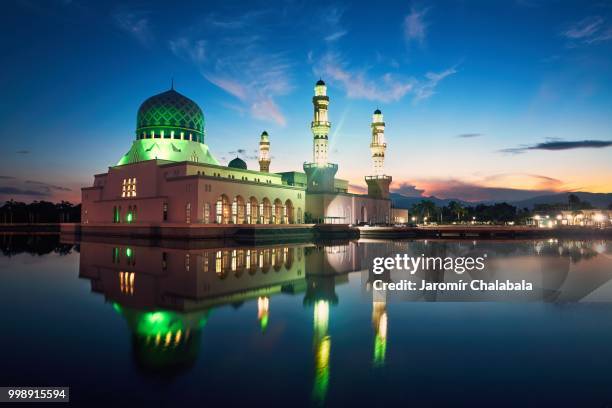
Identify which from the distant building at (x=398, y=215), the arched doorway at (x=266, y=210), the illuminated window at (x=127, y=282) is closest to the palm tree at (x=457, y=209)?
the distant building at (x=398, y=215)

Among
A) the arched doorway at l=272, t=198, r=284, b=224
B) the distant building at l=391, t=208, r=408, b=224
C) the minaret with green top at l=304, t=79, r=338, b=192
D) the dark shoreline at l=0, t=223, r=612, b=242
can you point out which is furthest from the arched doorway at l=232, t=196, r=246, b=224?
the distant building at l=391, t=208, r=408, b=224

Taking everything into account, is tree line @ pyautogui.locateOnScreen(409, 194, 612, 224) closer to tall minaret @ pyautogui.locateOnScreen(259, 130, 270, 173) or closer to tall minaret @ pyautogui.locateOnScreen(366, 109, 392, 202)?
tall minaret @ pyautogui.locateOnScreen(366, 109, 392, 202)

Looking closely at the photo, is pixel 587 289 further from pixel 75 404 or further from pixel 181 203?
pixel 181 203

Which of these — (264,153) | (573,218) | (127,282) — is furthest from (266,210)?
(573,218)

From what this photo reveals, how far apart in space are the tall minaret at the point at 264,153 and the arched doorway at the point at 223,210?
1768 centimetres

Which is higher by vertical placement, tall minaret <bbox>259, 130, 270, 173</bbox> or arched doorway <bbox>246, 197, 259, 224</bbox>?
tall minaret <bbox>259, 130, 270, 173</bbox>

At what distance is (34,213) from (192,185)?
53.7m

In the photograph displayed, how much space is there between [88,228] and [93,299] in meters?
33.4

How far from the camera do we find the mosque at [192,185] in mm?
A: 33688

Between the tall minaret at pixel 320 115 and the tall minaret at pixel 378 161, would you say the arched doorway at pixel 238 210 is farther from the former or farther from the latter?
the tall minaret at pixel 378 161

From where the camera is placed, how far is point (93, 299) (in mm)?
8375

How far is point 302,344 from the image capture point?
5.43 meters

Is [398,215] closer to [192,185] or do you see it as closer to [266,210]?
[266,210]

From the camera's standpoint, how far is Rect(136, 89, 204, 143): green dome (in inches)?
1545
